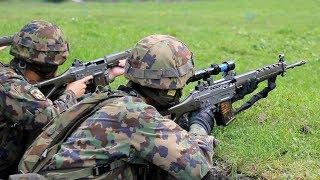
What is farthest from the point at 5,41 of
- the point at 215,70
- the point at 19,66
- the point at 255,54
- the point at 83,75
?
the point at 255,54

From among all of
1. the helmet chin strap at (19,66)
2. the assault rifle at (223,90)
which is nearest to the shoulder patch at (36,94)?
the helmet chin strap at (19,66)

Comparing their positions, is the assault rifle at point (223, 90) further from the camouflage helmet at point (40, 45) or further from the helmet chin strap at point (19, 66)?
the helmet chin strap at point (19, 66)

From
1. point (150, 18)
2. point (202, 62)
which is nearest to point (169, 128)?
point (202, 62)

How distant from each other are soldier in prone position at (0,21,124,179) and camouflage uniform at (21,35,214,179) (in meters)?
1.29

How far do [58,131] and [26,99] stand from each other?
1.16 meters

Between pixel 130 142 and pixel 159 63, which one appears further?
pixel 159 63

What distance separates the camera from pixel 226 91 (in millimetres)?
6770

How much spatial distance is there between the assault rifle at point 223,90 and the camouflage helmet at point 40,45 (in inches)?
55.4

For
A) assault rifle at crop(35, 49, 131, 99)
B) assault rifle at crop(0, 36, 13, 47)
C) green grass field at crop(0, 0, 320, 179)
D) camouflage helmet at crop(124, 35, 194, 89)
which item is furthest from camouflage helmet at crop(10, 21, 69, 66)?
assault rifle at crop(0, 36, 13, 47)

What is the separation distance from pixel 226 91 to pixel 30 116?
201 centimetres

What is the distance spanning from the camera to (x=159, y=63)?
500 centimetres

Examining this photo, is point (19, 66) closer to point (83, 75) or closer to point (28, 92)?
point (28, 92)

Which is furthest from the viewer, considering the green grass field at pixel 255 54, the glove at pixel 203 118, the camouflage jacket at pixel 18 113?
the green grass field at pixel 255 54

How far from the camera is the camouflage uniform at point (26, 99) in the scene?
6.16 meters
